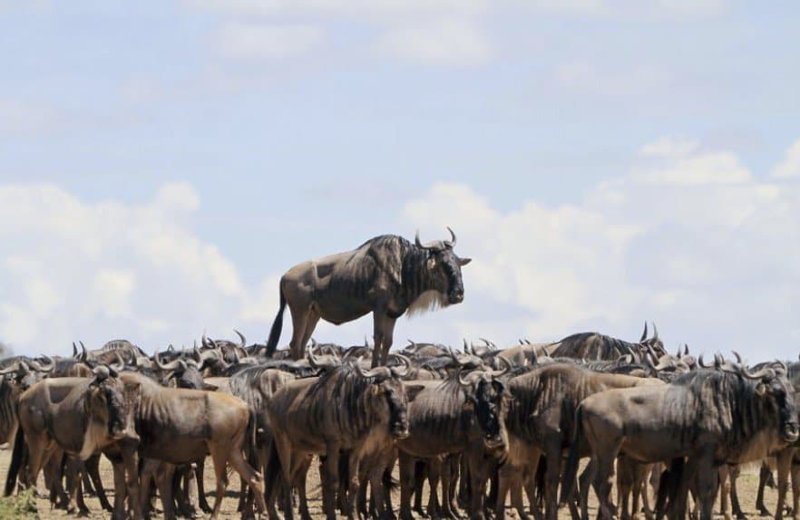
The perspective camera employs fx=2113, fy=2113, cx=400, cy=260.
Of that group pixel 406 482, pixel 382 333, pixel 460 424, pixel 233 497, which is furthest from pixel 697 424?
pixel 233 497

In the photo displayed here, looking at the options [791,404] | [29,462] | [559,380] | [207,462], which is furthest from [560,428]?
[207,462]

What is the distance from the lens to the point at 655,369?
26.1m

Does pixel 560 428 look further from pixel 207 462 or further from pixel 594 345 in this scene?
pixel 207 462

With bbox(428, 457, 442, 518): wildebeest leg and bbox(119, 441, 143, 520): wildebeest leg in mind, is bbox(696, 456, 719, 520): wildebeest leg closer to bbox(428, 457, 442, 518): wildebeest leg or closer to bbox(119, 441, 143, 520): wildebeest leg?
bbox(428, 457, 442, 518): wildebeest leg

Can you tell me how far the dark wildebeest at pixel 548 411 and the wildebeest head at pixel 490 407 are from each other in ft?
0.62

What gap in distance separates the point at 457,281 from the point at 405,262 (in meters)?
0.75

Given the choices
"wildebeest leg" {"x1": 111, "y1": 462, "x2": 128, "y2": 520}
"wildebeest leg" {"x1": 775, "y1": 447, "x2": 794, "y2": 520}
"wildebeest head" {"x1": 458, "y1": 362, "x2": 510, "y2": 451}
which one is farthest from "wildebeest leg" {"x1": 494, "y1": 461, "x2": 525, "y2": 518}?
"wildebeest leg" {"x1": 111, "y1": 462, "x2": 128, "y2": 520}

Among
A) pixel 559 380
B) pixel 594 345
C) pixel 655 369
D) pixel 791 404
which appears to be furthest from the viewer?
pixel 594 345

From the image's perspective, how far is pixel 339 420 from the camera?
2306 cm

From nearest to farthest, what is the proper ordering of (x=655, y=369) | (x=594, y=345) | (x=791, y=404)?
(x=791, y=404) < (x=655, y=369) < (x=594, y=345)

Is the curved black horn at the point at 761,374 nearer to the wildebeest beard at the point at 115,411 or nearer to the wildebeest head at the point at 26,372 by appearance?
the wildebeest beard at the point at 115,411

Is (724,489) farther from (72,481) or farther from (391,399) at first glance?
(72,481)

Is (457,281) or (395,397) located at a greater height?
(457,281)

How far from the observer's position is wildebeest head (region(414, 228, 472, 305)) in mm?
26828
